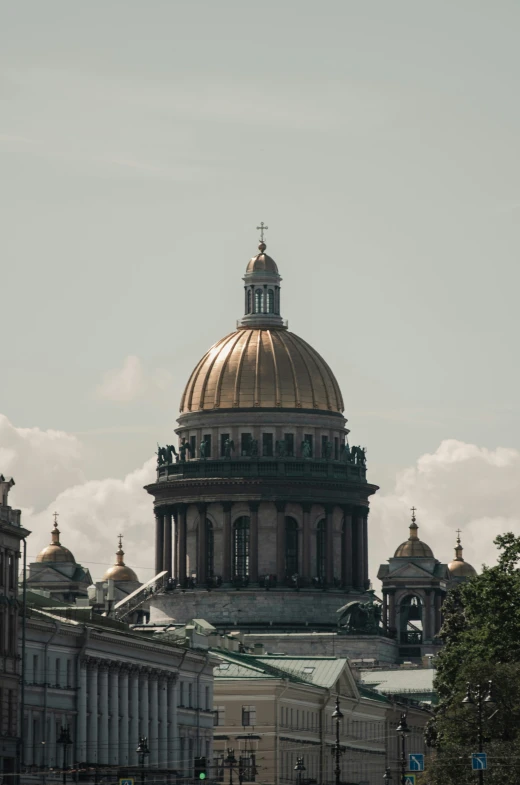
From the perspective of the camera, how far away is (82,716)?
481 feet

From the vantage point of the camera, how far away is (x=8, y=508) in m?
136

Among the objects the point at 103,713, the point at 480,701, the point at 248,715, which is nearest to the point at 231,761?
the point at 103,713

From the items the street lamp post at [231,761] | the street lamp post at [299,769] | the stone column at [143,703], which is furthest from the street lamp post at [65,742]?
the street lamp post at [299,769]

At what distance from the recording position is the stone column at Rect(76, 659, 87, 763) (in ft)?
476

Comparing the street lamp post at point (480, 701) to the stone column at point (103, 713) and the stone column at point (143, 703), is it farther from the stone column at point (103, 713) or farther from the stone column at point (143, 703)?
the stone column at point (143, 703)

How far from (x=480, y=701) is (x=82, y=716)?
33283 mm

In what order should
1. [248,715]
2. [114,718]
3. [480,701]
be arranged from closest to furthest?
[480,701]
[114,718]
[248,715]

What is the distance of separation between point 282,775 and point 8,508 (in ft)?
147

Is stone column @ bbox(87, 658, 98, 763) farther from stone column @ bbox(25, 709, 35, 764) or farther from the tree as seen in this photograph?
the tree

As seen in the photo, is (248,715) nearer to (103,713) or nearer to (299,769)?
(299,769)

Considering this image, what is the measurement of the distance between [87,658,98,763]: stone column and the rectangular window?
1077 inches

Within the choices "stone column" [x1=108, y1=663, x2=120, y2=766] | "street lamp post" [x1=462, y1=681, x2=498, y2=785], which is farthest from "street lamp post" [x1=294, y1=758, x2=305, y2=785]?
"street lamp post" [x1=462, y1=681, x2=498, y2=785]

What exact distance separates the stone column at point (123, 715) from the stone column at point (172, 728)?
7004mm

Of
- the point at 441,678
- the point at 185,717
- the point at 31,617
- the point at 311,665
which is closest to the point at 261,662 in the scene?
the point at 311,665
